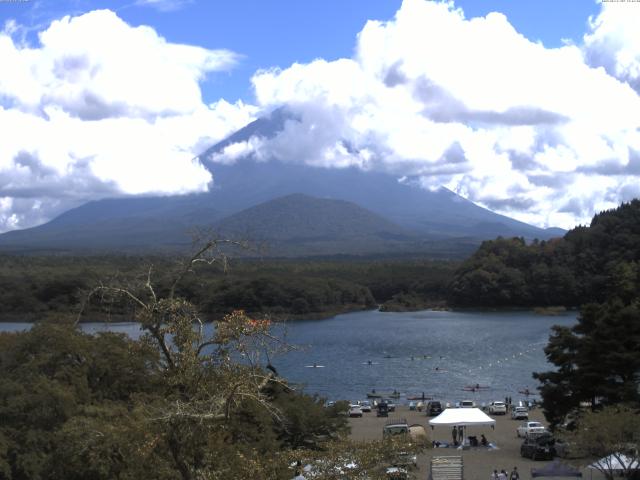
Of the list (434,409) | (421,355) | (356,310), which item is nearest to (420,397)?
(434,409)

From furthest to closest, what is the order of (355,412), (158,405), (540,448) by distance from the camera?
(355,412) < (540,448) < (158,405)

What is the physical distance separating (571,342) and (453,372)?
72.4ft

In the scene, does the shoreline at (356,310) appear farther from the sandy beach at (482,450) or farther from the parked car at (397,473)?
the parked car at (397,473)

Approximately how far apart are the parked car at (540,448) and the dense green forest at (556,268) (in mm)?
52776

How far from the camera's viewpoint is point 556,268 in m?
72.6

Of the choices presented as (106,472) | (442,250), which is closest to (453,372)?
(106,472)

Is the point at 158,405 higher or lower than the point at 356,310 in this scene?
higher

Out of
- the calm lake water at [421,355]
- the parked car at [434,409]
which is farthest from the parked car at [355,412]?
the parked car at [434,409]

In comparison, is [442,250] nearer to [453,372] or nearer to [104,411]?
[453,372]

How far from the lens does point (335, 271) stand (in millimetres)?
94875

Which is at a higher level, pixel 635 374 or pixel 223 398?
pixel 223 398

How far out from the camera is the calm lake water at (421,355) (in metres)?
36.4

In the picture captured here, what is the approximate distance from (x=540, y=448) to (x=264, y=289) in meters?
53.0

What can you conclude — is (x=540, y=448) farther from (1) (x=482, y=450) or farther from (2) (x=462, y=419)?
(1) (x=482, y=450)
